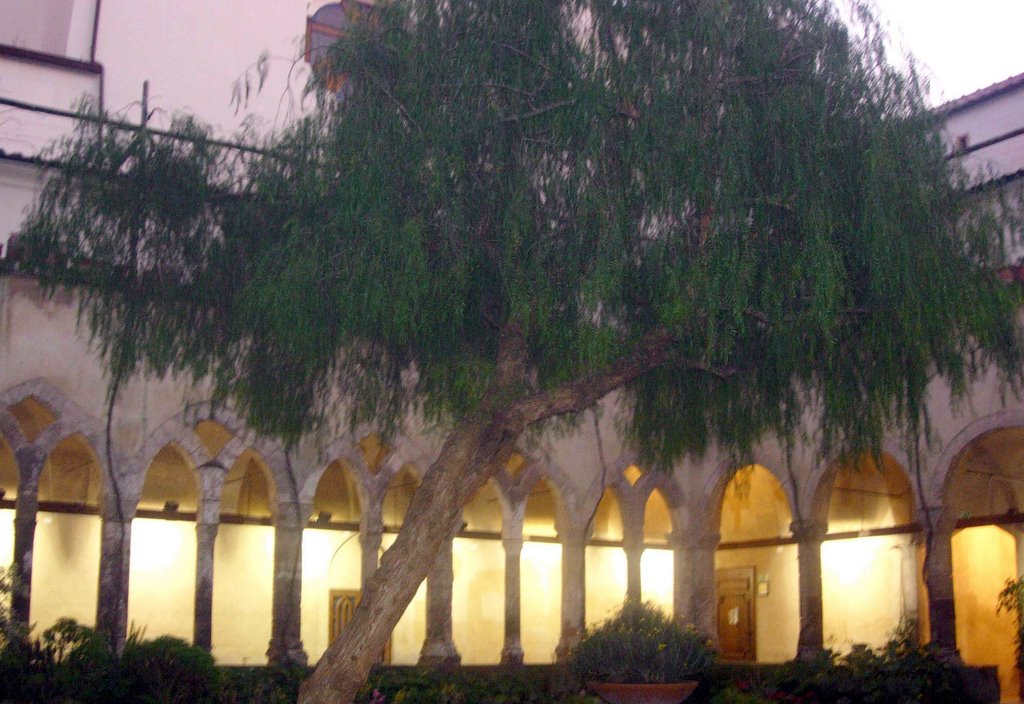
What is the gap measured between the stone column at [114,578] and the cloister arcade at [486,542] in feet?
0.06

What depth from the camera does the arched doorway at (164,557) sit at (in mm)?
15484

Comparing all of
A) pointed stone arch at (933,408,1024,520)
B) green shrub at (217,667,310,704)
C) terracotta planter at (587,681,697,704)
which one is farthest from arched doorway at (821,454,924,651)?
green shrub at (217,667,310,704)

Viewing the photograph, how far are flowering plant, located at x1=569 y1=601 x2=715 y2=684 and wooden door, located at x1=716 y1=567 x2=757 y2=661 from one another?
6.92m

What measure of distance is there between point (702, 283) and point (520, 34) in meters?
2.14

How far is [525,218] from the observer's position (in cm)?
865

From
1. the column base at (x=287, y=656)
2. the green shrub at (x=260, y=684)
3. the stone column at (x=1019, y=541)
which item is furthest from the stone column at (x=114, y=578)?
the stone column at (x=1019, y=541)

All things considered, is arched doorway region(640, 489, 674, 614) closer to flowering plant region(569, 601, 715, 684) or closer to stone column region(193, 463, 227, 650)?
flowering plant region(569, 601, 715, 684)

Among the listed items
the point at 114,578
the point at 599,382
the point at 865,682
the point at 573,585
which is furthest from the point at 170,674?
the point at 865,682

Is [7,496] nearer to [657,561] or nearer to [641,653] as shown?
[641,653]

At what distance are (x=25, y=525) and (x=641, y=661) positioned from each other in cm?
583

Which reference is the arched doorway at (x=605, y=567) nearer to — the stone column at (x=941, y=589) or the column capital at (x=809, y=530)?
the column capital at (x=809, y=530)

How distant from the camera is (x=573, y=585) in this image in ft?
50.8

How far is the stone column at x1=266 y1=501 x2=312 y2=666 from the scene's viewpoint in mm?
13429

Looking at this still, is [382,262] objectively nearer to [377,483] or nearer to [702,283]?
[702,283]
